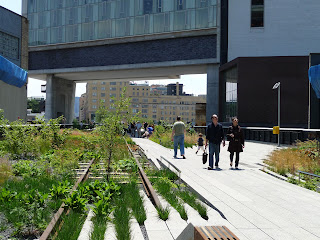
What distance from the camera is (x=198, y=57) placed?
44781 millimetres

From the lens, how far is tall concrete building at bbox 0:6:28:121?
87.2ft

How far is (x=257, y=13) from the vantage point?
141 ft

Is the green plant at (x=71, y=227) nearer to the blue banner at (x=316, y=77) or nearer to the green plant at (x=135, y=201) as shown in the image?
the green plant at (x=135, y=201)

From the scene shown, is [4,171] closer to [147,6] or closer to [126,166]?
[126,166]

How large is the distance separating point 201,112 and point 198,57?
913 cm

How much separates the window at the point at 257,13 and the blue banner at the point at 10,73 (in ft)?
95.8

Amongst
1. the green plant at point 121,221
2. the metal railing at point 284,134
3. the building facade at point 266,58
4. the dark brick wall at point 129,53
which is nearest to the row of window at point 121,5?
the dark brick wall at point 129,53

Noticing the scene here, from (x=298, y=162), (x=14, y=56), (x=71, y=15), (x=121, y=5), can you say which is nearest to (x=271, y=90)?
(x=121, y=5)

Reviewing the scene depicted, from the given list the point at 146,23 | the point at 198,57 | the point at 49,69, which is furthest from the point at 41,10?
the point at 198,57

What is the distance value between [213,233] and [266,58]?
1436 inches

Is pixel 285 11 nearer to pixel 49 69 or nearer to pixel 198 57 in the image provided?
pixel 198 57

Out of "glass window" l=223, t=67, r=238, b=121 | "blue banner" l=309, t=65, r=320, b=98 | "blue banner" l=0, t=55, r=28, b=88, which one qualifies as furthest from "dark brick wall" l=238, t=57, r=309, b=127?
"blue banner" l=0, t=55, r=28, b=88

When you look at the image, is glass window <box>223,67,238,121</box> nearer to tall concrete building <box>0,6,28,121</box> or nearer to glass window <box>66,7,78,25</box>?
tall concrete building <box>0,6,28,121</box>

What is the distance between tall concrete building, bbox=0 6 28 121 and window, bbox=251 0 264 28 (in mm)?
26524
